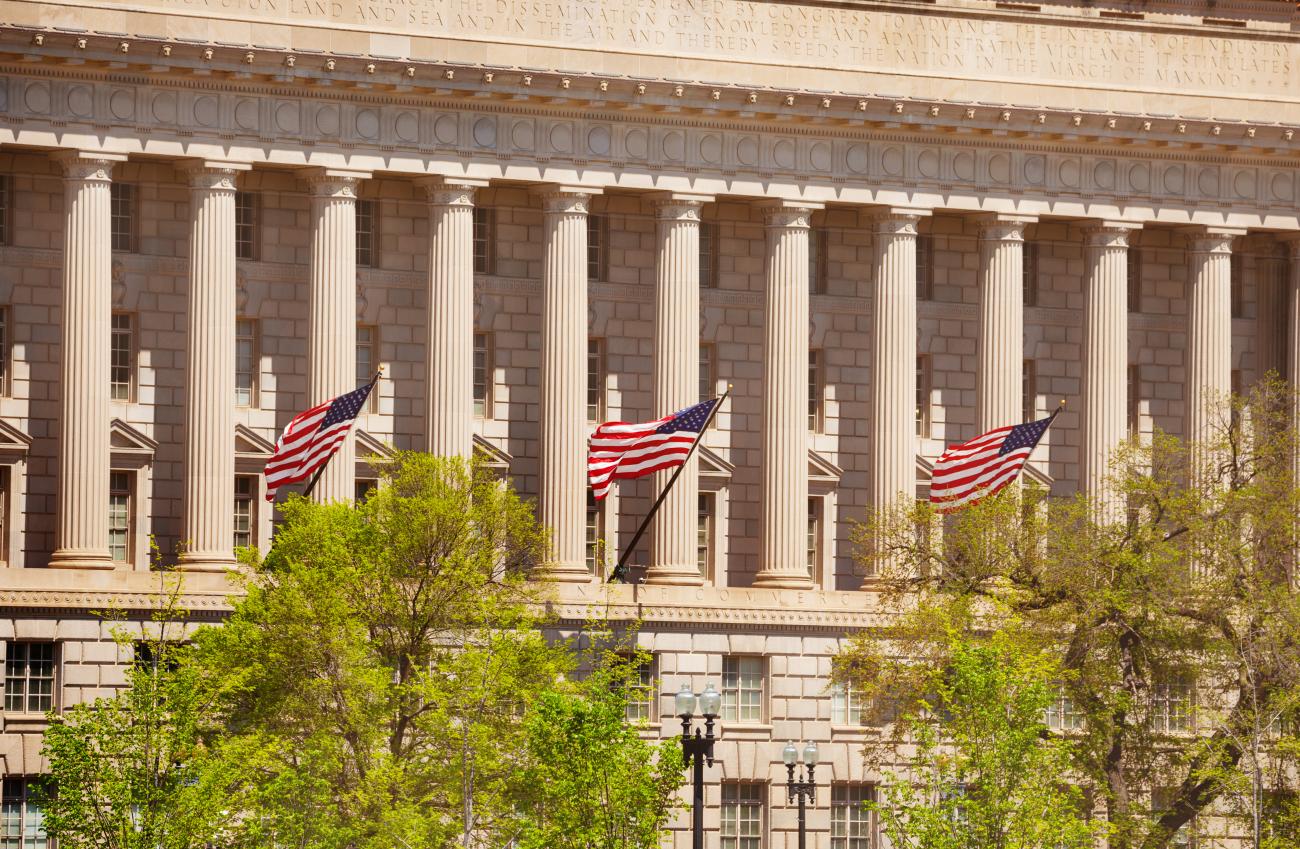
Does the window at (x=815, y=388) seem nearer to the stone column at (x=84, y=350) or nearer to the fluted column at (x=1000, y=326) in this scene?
the fluted column at (x=1000, y=326)

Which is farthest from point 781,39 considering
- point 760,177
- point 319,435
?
point 319,435

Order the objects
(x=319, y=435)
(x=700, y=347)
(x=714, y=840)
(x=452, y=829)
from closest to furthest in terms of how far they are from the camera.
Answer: (x=452, y=829) → (x=319, y=435) → (x=714, y=840) → (x=700, y=347)

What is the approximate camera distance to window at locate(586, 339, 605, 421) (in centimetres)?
10988

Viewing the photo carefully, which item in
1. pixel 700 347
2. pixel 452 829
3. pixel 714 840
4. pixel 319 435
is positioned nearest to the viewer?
pixel 452 829

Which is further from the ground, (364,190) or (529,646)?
(364,190)

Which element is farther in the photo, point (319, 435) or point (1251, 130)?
point (1251, 130)

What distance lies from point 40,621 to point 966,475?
26655 millimetres

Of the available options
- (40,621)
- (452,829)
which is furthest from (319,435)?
(452,829)

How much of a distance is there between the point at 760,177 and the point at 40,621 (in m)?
26.8

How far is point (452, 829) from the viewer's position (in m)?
82.6

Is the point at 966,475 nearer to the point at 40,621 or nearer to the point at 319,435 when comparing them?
the point at 319,435

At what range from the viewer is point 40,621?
3787 inches

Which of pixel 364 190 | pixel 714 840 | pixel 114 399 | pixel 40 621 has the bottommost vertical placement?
pixel 714 840

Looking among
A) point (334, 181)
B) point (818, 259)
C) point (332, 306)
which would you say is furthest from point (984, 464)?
point (334, 181)
